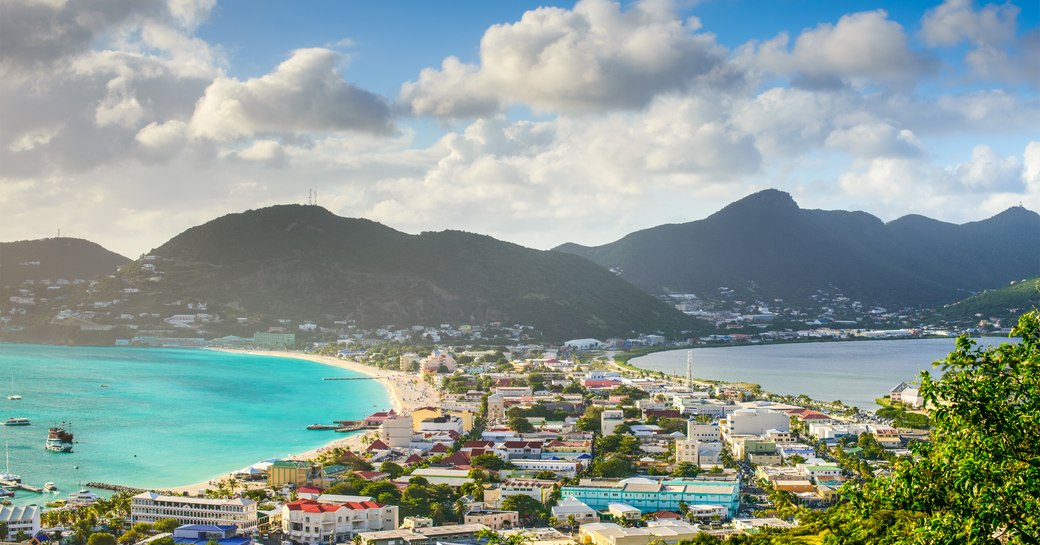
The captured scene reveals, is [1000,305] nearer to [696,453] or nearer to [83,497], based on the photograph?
[696,453]

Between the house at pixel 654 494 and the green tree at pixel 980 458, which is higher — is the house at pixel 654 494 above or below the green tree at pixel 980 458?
below

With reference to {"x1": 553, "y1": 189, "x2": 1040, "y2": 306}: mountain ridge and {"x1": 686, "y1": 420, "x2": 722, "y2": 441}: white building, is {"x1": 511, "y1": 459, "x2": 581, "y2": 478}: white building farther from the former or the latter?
{"x1": 553, "y1": 189, "x2": 1040, "y2": 306}: mountain ridge

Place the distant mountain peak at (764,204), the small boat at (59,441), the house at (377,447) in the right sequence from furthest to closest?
the distant mountain peak at (764,204) → the small boat at (59,441) → the house at (377,447)

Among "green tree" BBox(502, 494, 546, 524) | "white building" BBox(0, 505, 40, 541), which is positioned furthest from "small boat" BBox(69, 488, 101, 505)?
"green tree" BBox(502, 494, 546, 524)

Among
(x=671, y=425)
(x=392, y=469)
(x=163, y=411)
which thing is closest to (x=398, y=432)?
(x=392, y=469)

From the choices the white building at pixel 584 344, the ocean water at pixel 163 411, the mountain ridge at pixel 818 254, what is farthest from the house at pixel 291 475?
the mountain ridge at pixel 818 254

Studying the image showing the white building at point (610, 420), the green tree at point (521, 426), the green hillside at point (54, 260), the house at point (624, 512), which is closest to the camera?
the house at point (624, 512)

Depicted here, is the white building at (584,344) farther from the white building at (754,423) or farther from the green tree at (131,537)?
the green tree at (131,537)
